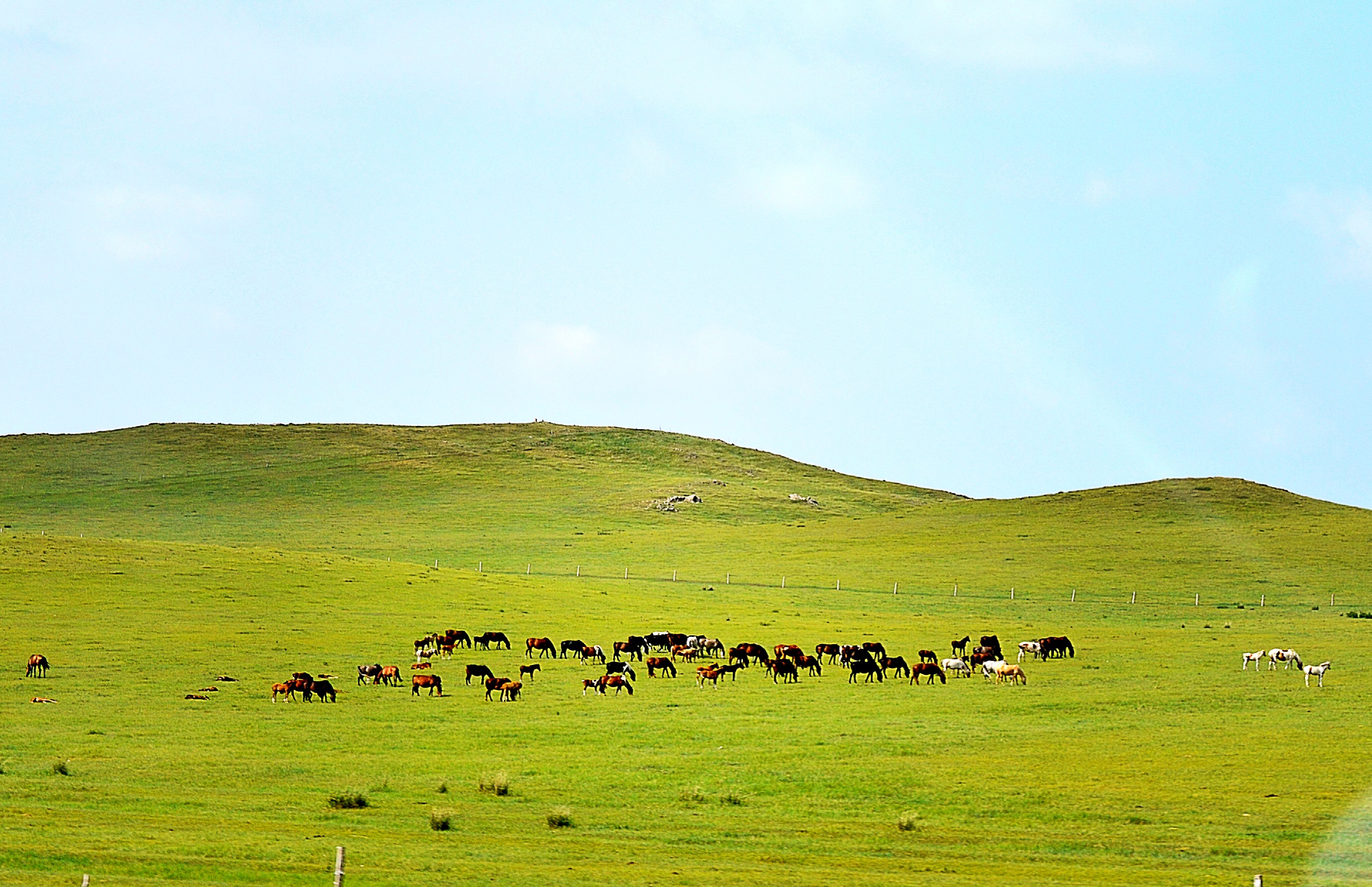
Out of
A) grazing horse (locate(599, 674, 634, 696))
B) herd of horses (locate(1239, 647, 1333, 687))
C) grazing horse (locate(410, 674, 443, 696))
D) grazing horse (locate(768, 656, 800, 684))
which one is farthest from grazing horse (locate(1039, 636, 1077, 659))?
grazing horse (locate(410, 674, 443, 696))

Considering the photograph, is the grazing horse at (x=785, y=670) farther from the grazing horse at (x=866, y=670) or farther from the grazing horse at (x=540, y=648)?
the grazing horse at (x=540, y=648)

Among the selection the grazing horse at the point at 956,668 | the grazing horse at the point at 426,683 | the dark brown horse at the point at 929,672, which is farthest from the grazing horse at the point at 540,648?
the grazing horse at the point at 956,668

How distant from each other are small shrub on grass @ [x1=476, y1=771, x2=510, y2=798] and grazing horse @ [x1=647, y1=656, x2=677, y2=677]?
17496 millimetres

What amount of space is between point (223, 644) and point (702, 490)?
3291 inches

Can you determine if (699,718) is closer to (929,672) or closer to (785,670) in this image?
(785,670)

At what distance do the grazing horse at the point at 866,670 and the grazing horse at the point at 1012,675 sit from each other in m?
3.37

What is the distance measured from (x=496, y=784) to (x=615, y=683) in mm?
14187

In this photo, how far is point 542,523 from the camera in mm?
105875

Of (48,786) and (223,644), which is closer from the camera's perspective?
(48,786)

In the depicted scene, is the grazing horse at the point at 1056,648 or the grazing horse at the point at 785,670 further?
the grazing horse at the point at 1056,648

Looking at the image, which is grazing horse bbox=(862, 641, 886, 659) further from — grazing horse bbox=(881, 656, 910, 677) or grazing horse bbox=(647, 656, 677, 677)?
grazing horse bbox=(647, 656, 677, 677)

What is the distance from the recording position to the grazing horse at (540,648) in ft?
151

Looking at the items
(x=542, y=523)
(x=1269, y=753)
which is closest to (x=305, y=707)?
(x=1269, y=753)

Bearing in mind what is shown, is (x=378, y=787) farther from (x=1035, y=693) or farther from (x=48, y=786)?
(x=1035, y=693)
